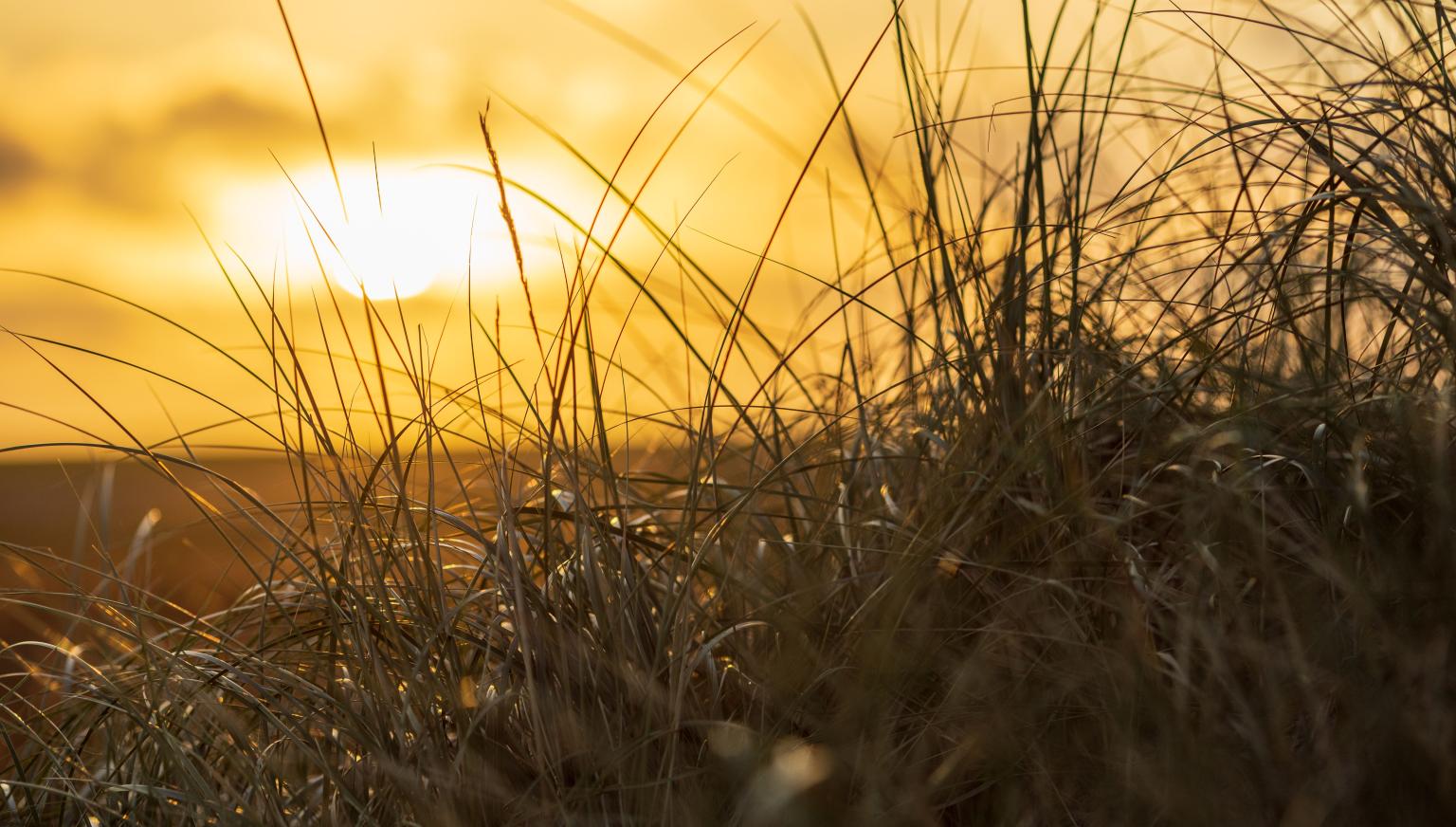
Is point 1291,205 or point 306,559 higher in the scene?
point 1291,205

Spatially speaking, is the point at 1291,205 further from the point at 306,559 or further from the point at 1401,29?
the point at 306,559

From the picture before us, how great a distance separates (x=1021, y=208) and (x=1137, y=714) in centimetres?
63

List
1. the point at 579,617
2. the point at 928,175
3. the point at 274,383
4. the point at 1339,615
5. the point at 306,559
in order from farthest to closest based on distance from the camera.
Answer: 1. the point at 306,559
2. the point at 928,175
3. the point at 274,383
4. the point at 579,617
5. the point at 1339,615

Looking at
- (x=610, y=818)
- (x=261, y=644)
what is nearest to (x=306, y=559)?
(x=261, y=644)

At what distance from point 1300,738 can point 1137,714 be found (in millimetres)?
118

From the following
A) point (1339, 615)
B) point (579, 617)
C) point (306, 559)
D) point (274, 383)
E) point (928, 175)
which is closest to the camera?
point (1339, 615)

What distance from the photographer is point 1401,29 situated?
1.25m

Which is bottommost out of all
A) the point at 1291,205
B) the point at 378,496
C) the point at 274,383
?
the point at 378,496

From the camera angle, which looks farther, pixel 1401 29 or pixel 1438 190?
pixel 1401 29

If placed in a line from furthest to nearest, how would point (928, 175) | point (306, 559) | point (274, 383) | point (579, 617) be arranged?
1. point (306, 559)
2. point (928, 175)
3. point (274, 383)
4. point (579, 617)

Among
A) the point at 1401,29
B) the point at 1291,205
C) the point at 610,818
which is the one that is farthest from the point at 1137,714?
the point at 1401,29

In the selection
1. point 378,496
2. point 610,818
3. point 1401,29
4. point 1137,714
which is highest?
point 1401,29

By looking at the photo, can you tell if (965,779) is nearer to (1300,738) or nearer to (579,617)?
(1300,738)

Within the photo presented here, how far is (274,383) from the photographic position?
3.68 ft
